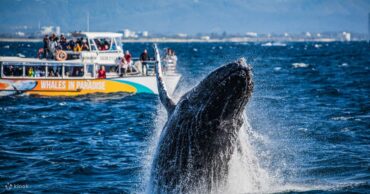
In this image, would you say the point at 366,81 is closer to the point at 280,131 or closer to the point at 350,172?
the point at 280,131

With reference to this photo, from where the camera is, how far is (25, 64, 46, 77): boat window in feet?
105

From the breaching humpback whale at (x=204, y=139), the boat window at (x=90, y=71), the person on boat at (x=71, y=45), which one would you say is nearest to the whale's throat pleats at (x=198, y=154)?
the breaching humpback whale at (x=204, y=139)

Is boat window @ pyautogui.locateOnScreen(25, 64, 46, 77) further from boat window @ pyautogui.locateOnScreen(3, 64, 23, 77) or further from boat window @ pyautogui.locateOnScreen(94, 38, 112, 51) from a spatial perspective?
boat window @ pyautogui.locateOnScreen(94, 38, 112, 51)

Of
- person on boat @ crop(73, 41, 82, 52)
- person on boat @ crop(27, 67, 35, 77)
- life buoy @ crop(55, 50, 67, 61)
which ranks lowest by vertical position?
person on boat @ crop(27, 67, 35, 77)

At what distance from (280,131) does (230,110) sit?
10.5m

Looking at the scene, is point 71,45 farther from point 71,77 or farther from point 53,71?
point 71,77

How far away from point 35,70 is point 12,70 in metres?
1.09

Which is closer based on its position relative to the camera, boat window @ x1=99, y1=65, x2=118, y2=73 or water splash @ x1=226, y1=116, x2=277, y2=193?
water splash @ x1=226, y1=116, x2=277, y2=193

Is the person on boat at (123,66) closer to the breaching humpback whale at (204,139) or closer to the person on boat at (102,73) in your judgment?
the person on boat at (102,73)

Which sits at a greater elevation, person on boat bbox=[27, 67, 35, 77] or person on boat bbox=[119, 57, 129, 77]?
person on boat bbox=[119, 57, 129, 77]

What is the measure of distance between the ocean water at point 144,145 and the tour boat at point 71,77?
162 cm

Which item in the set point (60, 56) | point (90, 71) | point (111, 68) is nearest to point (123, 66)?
point (111, 68)

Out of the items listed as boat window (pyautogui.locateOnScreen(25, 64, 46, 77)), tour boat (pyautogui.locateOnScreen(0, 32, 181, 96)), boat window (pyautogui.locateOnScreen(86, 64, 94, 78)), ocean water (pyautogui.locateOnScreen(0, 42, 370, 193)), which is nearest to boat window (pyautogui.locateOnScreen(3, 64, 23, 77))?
tour boat (pyautogui.locateOnScreen(0, 32, 181, 96))

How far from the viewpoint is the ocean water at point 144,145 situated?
12.3m
